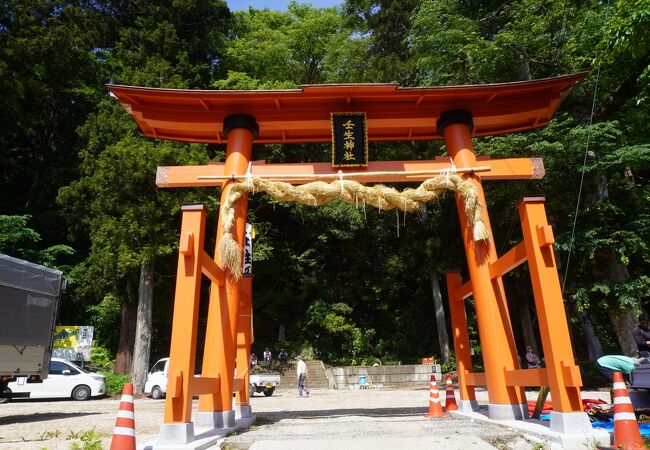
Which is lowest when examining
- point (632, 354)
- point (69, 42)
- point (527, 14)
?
point (632, 354)

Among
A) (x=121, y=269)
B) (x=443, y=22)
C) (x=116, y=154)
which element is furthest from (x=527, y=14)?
(x=121, y=269)

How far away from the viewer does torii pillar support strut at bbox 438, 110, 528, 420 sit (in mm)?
6242

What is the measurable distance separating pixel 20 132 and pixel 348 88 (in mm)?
22436

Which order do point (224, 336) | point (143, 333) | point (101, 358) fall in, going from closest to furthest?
point (224, 336)
point (143, 333)
point (101, 358)

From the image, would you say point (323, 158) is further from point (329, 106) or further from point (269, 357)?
point (329, 106)

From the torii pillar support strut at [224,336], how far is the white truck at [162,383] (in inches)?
420

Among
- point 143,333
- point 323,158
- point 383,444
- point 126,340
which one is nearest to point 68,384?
point 143,333

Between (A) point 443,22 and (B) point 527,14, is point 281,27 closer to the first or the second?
(A) point 443,22

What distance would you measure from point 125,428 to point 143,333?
47.3 ft

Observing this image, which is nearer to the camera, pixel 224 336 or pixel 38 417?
pixel 224 336

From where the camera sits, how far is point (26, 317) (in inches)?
390

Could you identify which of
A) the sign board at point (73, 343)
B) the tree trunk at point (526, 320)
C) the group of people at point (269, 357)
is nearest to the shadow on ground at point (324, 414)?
the sign board at point (73, 343)

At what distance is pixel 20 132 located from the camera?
22.7 meters

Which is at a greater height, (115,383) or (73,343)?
(73,343)
